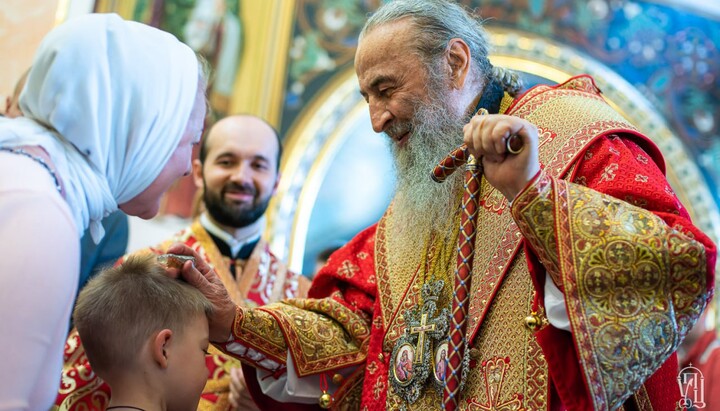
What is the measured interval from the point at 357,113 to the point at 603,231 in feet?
18.5

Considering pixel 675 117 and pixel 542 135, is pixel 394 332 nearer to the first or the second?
pixel 542 135

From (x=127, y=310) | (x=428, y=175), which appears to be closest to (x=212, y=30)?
(x=428, y=175)

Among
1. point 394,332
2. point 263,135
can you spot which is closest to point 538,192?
point 394,332

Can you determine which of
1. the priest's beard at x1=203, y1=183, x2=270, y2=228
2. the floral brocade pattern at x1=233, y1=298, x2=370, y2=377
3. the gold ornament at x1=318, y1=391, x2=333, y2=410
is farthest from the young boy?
the priest's beard at x1=203, y1=183, x2=270, y2=228

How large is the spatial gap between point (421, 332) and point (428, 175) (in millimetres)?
624

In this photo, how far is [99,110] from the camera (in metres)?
2.11

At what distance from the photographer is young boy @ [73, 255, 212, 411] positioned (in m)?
2.34

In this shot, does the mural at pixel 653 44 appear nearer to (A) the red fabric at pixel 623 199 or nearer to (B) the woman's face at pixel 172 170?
(B) the woman's face at pixel 172 170

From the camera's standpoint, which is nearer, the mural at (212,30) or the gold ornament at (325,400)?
the gold ornament at (325,400)

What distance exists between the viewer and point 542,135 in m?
2.79

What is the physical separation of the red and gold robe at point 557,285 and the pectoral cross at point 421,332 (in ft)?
0.31

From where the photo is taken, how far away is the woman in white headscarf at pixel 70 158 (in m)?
1.77

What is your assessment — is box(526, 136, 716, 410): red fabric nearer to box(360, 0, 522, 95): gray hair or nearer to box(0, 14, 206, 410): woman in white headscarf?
box(360, 0, 522, 95): gray hair

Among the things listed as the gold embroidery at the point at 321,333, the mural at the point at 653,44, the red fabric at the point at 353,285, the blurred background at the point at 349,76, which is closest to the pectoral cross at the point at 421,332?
the red fabric at the point at 353,285
